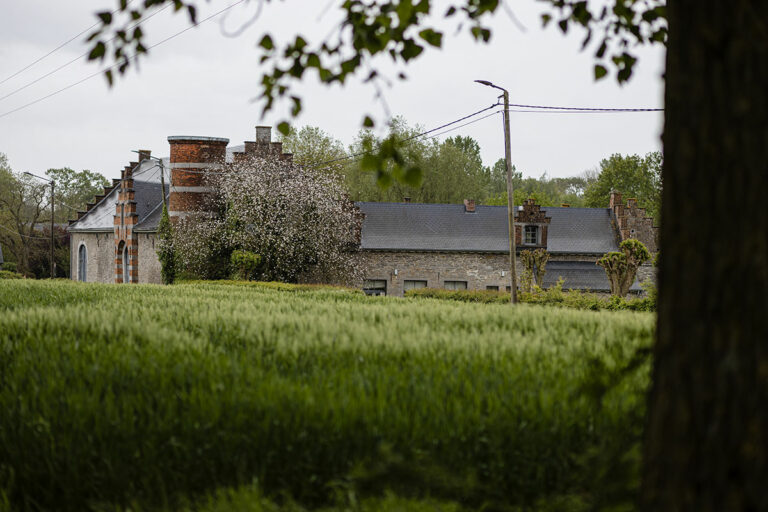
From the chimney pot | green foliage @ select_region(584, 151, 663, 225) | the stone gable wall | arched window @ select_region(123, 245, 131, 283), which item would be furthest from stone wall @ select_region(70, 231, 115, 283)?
green foliage @ select_region(584, 151, 663, 225)

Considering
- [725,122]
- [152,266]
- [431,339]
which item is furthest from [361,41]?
[152,266]

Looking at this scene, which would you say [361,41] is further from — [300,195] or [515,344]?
[300,195]

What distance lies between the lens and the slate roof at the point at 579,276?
44375 mm

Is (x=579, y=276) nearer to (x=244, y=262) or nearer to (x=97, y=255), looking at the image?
(x=244, y=262)

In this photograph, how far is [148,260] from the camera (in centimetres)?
4419

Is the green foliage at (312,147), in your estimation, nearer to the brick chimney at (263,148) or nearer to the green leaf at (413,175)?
the brick chimney at (263,148)

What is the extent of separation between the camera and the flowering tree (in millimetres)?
36250

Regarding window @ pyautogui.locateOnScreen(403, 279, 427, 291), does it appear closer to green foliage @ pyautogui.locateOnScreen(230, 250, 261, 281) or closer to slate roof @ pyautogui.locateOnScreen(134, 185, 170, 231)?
green foliage @ pyautogui.locateOnScreen(230, 250, 261, 281)

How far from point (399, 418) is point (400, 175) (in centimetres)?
135

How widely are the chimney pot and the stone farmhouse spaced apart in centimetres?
17

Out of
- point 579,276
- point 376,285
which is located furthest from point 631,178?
point 376,285

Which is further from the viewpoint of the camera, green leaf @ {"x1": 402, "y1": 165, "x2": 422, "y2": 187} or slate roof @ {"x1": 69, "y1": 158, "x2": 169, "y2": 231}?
slate roof @ {"x1": 69, "y1": 158, "x2": 169, "y2": 231}

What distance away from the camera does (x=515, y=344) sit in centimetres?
478

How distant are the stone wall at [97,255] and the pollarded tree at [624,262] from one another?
1326 inches
